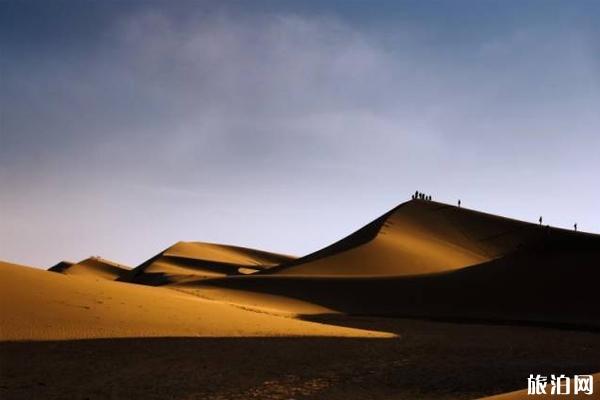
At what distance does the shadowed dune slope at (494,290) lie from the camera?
3341 cm

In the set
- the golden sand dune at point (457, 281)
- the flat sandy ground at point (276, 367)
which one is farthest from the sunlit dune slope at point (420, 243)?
the flat sandy ground at point (276, 367)

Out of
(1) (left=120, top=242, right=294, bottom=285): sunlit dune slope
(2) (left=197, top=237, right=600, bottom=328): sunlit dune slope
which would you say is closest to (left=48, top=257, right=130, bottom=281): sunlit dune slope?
(1) (left=120, top=242, right=294, bottom=285): sunlit dune slope

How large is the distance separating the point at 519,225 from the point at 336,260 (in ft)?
70.7

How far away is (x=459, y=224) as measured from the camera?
219 feet

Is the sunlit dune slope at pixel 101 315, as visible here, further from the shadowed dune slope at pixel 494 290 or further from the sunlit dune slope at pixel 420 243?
the sunlit dune slope at pixel 420 243

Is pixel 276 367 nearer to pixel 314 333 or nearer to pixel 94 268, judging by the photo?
pixel 314 333

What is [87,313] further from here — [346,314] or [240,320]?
[346,314]

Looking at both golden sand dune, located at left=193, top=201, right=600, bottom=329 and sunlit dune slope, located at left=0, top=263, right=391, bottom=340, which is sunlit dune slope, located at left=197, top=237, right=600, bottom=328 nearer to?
golden sand dune, located at left=193, top=201, right=600, bottom=329

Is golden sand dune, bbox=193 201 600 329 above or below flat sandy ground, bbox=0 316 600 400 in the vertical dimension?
above

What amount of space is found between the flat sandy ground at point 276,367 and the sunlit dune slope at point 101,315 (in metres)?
1.31

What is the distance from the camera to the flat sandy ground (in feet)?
38.1

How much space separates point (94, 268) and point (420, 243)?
6350 cm

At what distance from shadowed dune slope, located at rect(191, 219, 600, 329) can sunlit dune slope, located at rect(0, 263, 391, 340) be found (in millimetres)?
13938

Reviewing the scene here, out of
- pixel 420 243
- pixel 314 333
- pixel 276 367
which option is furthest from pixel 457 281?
pixel 276 367
